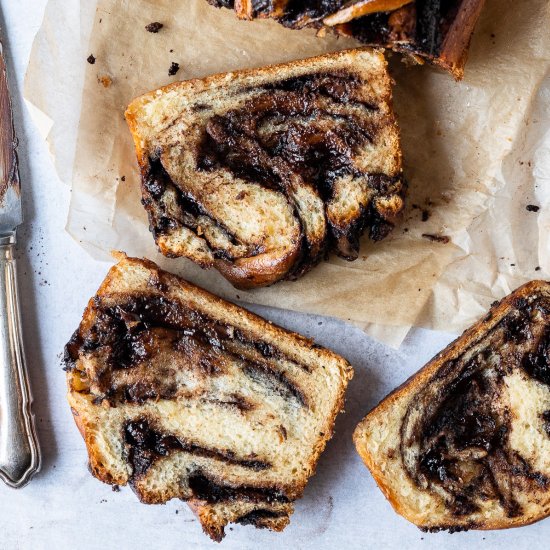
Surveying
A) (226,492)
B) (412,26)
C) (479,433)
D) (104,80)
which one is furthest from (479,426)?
(104,80)

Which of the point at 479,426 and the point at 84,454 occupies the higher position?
the point at 479,426

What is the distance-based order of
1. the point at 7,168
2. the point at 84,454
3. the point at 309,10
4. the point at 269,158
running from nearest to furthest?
the point at 309,10 → the point at 269,158 → the point at 7,168 → the point at 84,454

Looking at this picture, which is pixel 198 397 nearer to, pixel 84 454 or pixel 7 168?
pixel 84 454

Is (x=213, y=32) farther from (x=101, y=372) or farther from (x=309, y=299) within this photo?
(x=101, y=372)

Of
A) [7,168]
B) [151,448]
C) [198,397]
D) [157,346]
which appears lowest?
[151,448]

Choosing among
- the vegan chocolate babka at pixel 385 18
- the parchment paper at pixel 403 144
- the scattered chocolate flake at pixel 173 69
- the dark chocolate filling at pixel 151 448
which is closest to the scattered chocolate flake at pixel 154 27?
the parchment paper at pixel 403 144

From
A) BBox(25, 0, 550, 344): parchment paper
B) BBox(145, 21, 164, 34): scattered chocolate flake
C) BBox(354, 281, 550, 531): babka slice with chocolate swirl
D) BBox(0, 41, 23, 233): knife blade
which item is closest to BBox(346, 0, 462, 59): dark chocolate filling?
BBox(25, 0, 550, 344): parchment paper

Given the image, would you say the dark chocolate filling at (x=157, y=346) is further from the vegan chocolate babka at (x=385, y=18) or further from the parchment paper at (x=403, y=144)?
the vegan chocolate babka at (x=385, y=18)

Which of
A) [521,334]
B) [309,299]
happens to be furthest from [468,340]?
[309,299]
